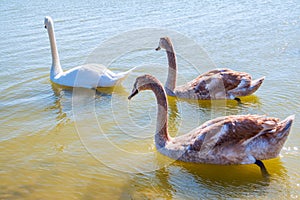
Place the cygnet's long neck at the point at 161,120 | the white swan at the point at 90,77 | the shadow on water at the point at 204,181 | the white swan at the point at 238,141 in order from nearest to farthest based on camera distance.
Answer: the shadow on water at the point at 204,181
the white swan at the point at 238,141
the cygnet's long neck at the point at 161,120
the white swan at the point at 90,77

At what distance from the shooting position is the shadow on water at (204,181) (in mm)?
5023

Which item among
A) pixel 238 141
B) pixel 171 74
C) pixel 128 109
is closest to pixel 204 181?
pixel 238 141

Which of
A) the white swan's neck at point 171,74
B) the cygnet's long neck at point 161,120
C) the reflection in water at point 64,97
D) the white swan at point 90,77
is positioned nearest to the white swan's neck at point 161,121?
the cygnet's long neck at point 161,120

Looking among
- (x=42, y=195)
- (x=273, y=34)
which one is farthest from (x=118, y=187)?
(x=273, y=34)

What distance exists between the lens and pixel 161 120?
6.15 metres

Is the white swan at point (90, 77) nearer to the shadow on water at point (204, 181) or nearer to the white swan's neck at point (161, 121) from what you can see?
the white swan's neck at point (161, 121)

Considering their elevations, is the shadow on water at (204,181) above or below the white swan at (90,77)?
below

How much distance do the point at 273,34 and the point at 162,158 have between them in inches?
279

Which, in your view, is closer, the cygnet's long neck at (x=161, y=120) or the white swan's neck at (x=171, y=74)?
the cygnet's long neck at (x=161, y=120)

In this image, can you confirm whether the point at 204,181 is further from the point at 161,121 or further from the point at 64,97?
the point at 64,97

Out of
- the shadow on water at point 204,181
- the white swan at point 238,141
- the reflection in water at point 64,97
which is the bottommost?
the shadow on water at point 204,181

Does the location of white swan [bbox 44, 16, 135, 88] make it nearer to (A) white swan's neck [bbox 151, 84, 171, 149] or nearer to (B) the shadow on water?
(A) white swan's neck [bbox 151, 84, 171, 149]

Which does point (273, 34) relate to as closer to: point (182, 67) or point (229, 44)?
point (229, 44)

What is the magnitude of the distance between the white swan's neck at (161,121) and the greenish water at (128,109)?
0.23m
